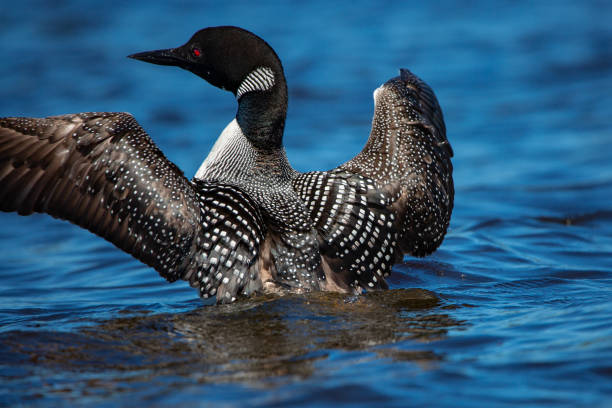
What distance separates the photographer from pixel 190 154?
8.97 metres

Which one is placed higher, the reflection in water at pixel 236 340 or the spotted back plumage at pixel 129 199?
the spotted back plumage at pixel 129 199

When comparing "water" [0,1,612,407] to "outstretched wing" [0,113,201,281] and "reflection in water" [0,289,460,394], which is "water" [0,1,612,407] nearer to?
"reflection in water" [0,289,460,394]

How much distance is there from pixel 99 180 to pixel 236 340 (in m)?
1.09

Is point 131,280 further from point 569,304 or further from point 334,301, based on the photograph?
point 569,304

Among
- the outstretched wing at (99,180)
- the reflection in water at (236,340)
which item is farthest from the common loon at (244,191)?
the reflection in water at (236,340)

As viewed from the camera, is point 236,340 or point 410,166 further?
point 410,166

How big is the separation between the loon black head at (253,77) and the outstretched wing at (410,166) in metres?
0.53

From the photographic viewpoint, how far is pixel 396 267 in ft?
18.0

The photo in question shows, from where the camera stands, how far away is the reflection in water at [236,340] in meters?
3.32

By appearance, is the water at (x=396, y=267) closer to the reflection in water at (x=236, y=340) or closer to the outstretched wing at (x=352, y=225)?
the reflection in water at (x=236, y=340)

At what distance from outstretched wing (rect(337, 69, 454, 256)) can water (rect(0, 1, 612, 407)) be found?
0.40 meters

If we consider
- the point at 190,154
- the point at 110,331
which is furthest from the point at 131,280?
the point at 190,154

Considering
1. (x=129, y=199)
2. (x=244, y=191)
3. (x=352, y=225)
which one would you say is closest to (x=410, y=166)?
(x=352, y=225)

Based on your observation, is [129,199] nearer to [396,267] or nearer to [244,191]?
[244,191]
